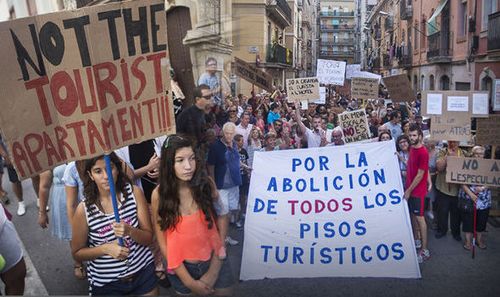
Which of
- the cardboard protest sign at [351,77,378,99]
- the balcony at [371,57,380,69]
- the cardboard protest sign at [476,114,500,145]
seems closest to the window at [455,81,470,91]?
the cardboard protest sign at [351,77,378,99]

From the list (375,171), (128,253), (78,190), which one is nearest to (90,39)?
(128,253)

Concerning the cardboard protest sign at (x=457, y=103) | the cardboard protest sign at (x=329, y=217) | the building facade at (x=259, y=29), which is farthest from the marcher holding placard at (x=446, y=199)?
the building facade at (x=259, y=29)

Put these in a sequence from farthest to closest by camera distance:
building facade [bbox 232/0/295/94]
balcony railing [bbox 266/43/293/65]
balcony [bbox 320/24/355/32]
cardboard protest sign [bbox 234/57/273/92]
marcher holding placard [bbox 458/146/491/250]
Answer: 1. balcony [bbox 320/24/355/32]
2. marcher holding placard [bbox 458/146/491/250]
3. balcony railing [bbox 266/43/293/65]
4. cardboard protest sign [bbox 234/57/273/92]
5. building facade [bbox 232/0/295/94]

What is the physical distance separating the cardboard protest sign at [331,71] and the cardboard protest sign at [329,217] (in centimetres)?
684

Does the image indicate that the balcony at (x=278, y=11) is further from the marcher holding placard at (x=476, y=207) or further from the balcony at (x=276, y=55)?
the marcher holding placard at (x=476, y=207)

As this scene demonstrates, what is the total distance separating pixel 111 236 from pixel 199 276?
571mm

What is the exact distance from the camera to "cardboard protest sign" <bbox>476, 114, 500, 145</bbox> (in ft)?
17.9

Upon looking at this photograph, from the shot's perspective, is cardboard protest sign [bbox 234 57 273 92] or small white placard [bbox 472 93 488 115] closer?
cardboard protest sign [bbox 234 57 273 92]

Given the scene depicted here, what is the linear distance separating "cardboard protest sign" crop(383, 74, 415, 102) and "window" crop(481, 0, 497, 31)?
4.36 metres

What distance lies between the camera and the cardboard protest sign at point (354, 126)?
6828mm

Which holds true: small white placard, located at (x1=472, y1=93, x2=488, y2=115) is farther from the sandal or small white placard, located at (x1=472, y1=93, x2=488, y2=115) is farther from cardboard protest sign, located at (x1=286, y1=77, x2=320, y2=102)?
the sandal

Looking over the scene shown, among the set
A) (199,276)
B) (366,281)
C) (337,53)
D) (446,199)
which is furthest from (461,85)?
(337,53)

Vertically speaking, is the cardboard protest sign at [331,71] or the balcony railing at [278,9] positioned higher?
the balcony railing at [278,9]

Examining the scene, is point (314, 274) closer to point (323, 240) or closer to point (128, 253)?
point (323, 240)
